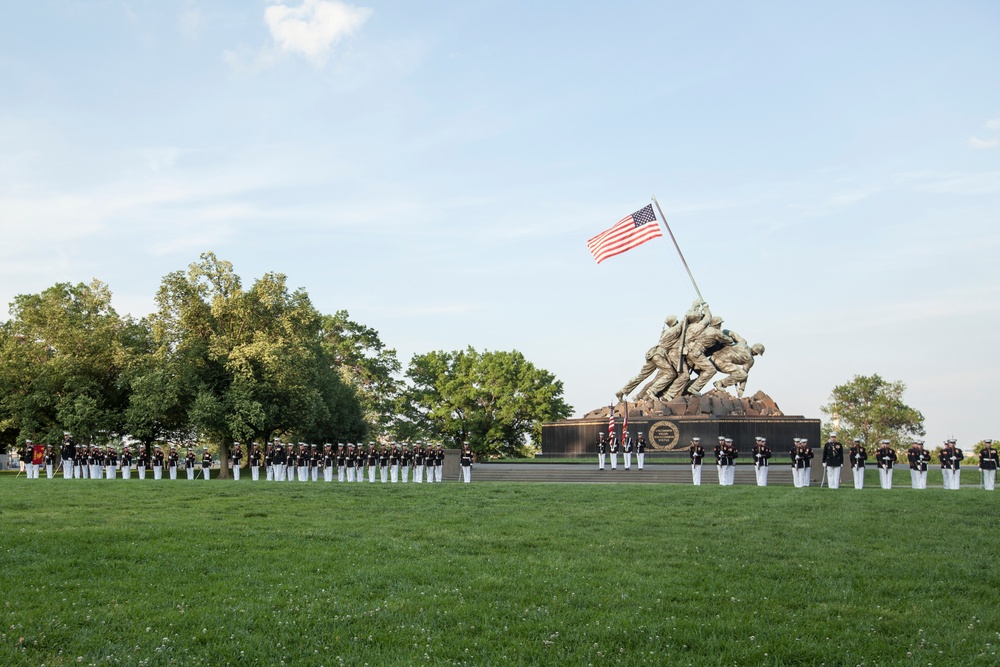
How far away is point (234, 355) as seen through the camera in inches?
1527

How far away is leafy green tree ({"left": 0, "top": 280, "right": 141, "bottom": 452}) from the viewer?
4194 cm

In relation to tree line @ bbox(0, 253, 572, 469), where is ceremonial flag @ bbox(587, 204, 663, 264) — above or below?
above

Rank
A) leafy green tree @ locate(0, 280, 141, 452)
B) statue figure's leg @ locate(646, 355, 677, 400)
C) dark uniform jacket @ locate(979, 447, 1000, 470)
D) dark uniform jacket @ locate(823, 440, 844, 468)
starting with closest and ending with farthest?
dark uniform jacket @ locate(979, 447, 1000, 470)
dark uniform jacket @ locate(823, 440, 844, 468)
leafy green tree @ locate(0, 280, 141, 452)
statue figure's leg @ locate(646, 355, 677, 400)

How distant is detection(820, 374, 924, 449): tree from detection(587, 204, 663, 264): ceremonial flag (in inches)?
1234

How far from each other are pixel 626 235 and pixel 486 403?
28721 millimetres

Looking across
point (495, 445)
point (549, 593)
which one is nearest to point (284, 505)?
point (549, 593)

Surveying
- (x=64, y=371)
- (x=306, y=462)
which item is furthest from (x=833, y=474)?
(x=64, y=371)

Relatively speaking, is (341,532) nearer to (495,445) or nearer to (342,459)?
(342,459)

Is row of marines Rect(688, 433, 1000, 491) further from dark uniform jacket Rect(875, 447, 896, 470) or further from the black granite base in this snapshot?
the black granite base

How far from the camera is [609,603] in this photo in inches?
332

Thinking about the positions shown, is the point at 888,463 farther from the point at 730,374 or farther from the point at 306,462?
the point at 306,462

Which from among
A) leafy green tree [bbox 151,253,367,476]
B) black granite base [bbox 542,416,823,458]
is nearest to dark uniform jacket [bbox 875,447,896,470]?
black granite base [bbox 542,416,823,458]

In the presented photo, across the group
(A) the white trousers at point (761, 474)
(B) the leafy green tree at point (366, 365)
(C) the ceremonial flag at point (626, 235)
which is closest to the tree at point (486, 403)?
(B) the leafy green tree at point (366, 365)

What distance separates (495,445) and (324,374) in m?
17.8
